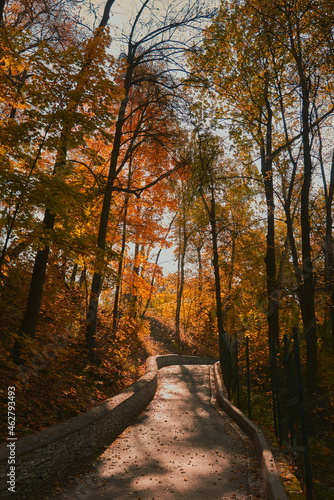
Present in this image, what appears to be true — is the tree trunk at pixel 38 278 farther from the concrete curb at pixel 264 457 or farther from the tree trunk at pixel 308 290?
the tree trunk at pixel 308 290

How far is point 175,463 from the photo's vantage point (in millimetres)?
5883

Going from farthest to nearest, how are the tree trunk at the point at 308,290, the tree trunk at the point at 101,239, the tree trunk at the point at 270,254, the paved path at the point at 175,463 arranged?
the tree trunk at the point at 270,254 < the tree trunk at the point at 101,239 < the tree trunk at the point at 308,290 < the paved path at the point at 175,463

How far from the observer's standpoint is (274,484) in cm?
415

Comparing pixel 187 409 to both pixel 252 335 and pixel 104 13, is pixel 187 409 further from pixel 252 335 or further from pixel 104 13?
pixel 104 13

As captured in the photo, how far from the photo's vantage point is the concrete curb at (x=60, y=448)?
404cm

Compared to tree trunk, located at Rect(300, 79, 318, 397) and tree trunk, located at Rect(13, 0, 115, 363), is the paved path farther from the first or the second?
tree trunk, located at Rect(13, 0, 115, 363)

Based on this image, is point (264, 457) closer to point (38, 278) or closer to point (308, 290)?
point (308, 290)

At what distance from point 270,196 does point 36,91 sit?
9361mm

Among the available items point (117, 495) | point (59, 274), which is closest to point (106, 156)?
point (59, 274)

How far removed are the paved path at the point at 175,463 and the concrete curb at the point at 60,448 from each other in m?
0.22

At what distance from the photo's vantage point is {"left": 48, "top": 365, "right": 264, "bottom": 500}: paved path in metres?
4.74

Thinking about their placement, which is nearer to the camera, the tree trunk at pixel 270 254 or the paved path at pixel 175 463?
the paved path at pixel 175 463

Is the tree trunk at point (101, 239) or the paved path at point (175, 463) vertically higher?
the tree trunk at point (101, 239)

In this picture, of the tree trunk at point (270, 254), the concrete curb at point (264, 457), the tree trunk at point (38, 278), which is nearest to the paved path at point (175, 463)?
the concrete curb at point (264, 457)
